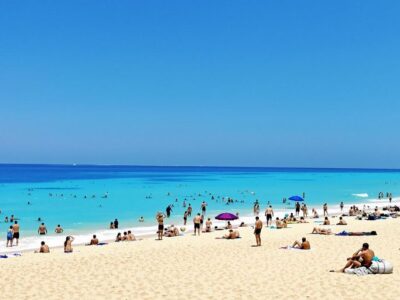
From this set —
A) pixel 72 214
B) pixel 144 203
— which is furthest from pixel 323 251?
pixel 144 203

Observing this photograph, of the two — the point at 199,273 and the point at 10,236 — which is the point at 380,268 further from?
the point at 10,236

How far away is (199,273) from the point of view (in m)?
14.6

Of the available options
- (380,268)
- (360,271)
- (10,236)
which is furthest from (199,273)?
(10,236)

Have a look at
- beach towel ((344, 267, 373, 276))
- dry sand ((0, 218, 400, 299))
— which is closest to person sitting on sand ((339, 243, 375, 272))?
beach towel ((344, 267, 373, 276))

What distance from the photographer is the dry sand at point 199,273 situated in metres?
12.0

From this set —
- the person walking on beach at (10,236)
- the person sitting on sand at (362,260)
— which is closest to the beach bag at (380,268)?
the person sitting on sand at (362,260)

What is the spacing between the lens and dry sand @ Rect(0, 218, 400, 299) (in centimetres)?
1196

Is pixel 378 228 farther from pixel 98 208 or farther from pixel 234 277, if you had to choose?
pixel 98 208

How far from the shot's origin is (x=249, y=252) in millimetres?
19172

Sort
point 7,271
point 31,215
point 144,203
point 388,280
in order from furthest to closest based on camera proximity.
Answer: point 144,203 → point 31,215 → point 7,271 → point 388,280

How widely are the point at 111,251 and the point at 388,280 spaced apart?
11222 millimetres

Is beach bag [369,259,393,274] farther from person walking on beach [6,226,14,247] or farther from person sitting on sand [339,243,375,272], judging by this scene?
person walking on beach [6,226,14,247]

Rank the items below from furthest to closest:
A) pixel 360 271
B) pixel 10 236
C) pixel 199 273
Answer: pixel 10 236 < pixel 199 273 < pixel 360 271

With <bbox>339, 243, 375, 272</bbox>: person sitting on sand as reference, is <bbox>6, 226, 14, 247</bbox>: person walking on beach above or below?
below
